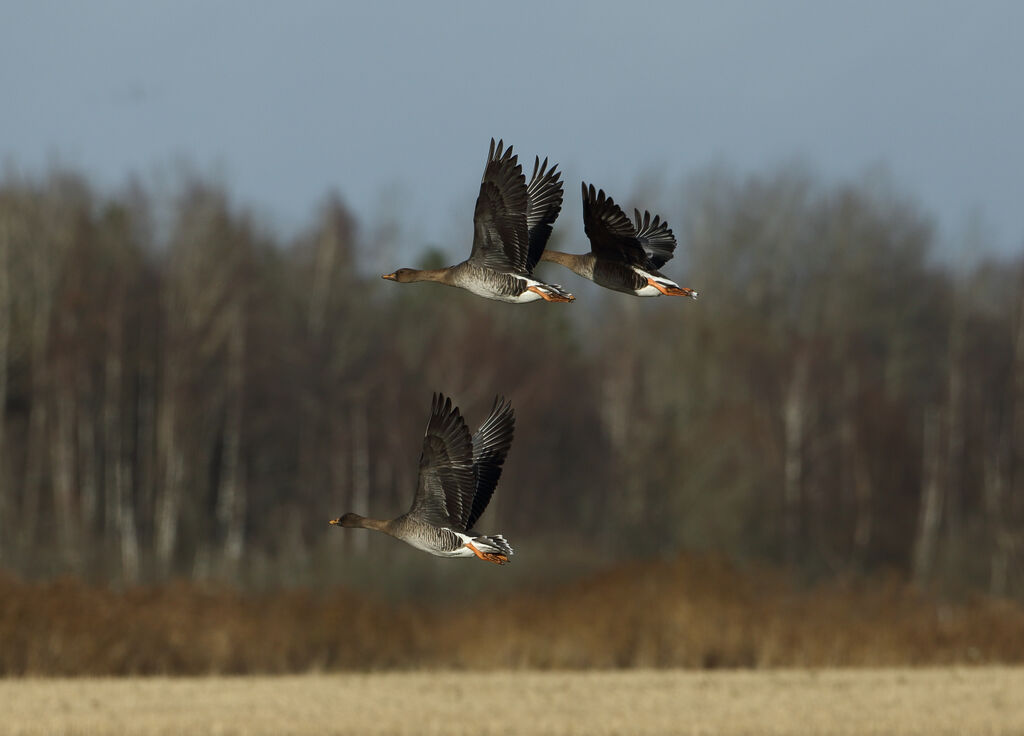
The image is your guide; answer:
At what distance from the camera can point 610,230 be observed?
393 inches

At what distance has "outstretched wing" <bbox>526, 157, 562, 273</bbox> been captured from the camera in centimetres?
977

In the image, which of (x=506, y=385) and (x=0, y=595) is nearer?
(x=0, y=595)

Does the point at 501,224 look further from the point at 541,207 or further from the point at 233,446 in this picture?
the point at 233,446

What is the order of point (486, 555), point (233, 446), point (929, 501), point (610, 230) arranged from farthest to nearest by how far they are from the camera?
point (929, 501) < point (233, 446) < point (610, 230) < point (486, 555)

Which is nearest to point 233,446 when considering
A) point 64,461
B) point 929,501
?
point 64,461

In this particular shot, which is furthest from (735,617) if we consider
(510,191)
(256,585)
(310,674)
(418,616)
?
(510,191)

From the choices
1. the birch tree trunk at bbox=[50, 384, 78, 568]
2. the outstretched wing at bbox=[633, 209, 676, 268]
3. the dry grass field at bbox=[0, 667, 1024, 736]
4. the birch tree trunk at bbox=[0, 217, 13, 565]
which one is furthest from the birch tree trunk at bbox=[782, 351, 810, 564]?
Result: the outstretched wing at bbox=[633, 209, 676, 268]

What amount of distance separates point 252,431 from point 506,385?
37.3ft

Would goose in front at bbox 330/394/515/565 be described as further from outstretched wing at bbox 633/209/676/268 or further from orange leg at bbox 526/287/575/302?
outstretched wing at bbox 633/209/676/268

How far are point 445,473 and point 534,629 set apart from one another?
2447 cm

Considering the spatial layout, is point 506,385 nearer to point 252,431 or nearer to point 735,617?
point 252,431

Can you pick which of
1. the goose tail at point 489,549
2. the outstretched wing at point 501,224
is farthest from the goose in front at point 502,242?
the goose tail at point 489,549

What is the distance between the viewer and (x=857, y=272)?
6394 cm

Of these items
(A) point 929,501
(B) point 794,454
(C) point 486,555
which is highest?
(C) point 486,555
